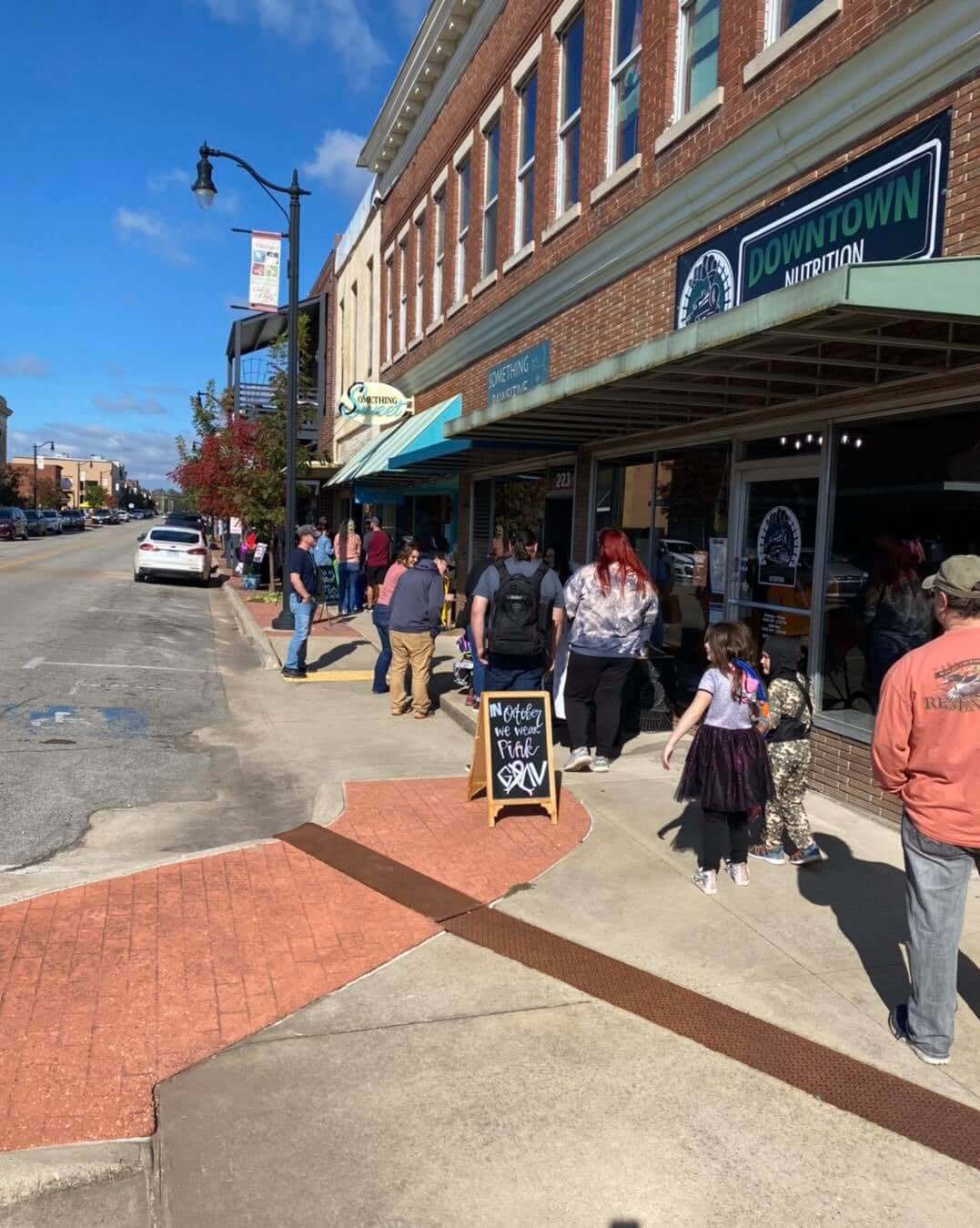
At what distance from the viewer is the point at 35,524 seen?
60.4 meters

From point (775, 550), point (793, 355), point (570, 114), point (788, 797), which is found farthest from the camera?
point (570, 114)

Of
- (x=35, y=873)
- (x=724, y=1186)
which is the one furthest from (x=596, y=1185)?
(x=35, y=873)

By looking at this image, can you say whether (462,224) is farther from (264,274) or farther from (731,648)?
(731,648)

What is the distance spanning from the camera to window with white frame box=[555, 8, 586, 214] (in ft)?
38.5

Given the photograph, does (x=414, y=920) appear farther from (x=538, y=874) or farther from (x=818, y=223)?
(x=818, y=223)

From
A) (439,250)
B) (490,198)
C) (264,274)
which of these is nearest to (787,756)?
(490,198)

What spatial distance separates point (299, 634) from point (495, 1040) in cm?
829

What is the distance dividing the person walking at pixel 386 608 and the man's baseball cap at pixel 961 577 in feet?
21.0

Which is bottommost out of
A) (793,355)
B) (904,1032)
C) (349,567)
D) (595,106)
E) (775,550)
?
(904,1032)

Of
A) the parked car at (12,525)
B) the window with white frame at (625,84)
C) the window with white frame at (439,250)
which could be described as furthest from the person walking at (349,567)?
the parked car at (12,525)

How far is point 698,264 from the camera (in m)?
8.59

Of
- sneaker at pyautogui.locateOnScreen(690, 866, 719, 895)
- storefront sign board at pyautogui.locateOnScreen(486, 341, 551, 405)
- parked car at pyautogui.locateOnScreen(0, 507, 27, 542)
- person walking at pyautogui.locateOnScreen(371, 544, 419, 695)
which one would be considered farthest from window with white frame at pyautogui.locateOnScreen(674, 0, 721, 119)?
parked car at pyautogui.locateOnScreen(0, 507, 27, 542)

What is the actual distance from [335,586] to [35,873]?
1458cm

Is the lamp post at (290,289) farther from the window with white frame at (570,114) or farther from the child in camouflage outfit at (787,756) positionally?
the child in camouflage outfit at (787,756)
